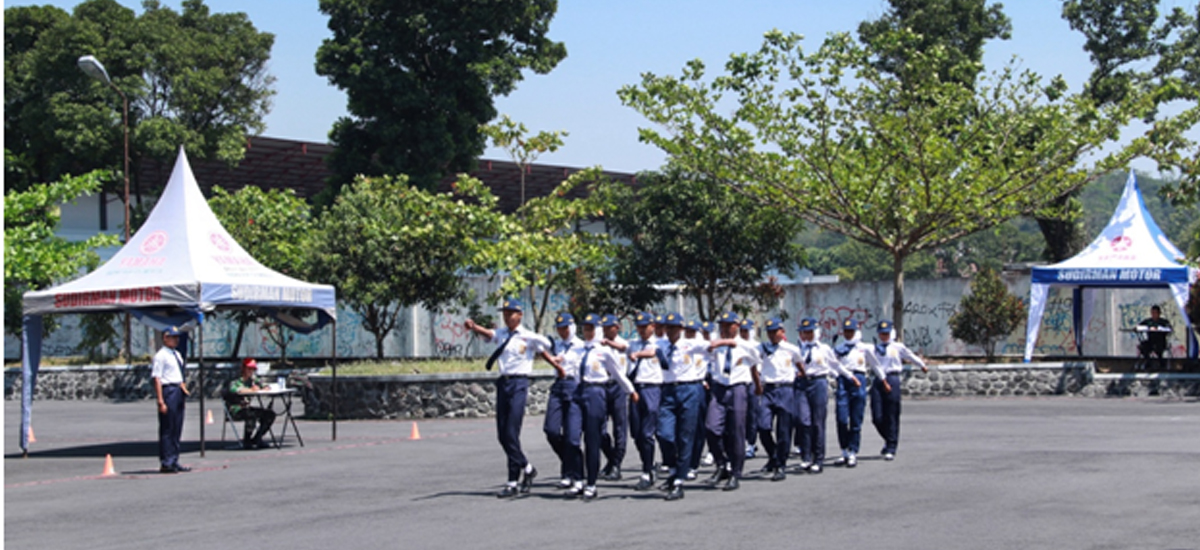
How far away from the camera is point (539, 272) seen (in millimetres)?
30828

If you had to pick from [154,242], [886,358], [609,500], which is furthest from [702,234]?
[609,500]

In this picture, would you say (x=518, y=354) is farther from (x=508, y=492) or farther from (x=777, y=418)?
(x=777, y=418)

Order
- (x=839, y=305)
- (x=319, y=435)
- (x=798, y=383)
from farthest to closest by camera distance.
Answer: (x=839, y=305)
(x=319, y=435)
(x=798, y=383)

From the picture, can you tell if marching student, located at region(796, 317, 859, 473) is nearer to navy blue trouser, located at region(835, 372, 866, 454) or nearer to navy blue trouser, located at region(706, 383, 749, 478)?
navy blue trouser, located at region(835, 372, 866, 454)

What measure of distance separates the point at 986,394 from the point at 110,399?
70.4 feet

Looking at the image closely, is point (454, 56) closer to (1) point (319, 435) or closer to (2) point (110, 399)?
(2) point (110, 399)

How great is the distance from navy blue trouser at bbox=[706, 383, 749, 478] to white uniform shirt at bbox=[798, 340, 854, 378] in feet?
6.62

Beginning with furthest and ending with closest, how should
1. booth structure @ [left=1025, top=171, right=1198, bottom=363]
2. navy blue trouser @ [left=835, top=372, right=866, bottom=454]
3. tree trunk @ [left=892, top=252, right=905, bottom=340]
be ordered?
tree trunk @ [left=892, top=252, right=905, bottom=340], booth structure @ [left=1025, top=171, right=1198, bottom=363], navy blue trouser @ [left=835, top=372, right=866, bottom=454]

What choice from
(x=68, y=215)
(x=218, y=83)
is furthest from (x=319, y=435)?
(x=68, y=215)

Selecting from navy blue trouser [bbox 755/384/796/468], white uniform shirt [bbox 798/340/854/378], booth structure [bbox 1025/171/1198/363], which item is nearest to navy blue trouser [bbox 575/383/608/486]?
navy blue trouser [bbox 755/384/796/468]

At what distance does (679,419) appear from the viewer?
12.4 metres

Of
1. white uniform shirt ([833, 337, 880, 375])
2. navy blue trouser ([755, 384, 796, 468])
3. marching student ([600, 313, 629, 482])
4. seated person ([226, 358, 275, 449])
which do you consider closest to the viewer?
marching student ([600, 313, 629, 482])

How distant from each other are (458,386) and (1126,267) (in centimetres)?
1467

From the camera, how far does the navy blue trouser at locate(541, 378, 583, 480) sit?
1216cm
